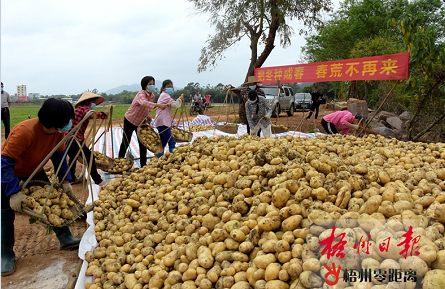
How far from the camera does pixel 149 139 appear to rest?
4.35 m

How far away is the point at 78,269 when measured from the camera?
→ 2152mm

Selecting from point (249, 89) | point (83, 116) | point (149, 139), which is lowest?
point (149, 139)

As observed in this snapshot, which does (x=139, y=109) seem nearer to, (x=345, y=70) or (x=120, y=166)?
(x=120, y=166)

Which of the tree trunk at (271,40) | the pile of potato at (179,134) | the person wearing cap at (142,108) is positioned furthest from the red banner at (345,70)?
the person wearing cap at (142,108)

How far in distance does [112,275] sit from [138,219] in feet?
2.02

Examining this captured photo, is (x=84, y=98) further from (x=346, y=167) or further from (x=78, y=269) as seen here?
(x=346, y=167)

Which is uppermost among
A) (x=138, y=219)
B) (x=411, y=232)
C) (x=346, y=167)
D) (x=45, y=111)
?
(x=45, y=111)

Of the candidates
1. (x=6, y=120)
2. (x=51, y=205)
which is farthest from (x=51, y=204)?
(x=6, y=120)

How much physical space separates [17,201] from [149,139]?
2.42 m

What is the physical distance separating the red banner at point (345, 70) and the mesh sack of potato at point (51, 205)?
5284 mm

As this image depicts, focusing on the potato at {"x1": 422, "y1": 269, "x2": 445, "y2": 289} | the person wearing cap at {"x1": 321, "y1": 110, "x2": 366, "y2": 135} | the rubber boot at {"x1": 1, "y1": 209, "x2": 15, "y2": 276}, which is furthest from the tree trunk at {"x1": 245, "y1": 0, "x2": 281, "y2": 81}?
the potato at {"x1": 422, "y1": 269, "x2": 445, "y2": 289}

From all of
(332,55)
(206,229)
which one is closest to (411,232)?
(206,229)

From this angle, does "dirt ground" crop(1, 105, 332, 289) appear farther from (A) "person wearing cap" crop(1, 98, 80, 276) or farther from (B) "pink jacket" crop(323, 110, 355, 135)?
(B) "pink jacket" crop(323, 110, 355, 135)

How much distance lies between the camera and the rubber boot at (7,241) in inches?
86.5
